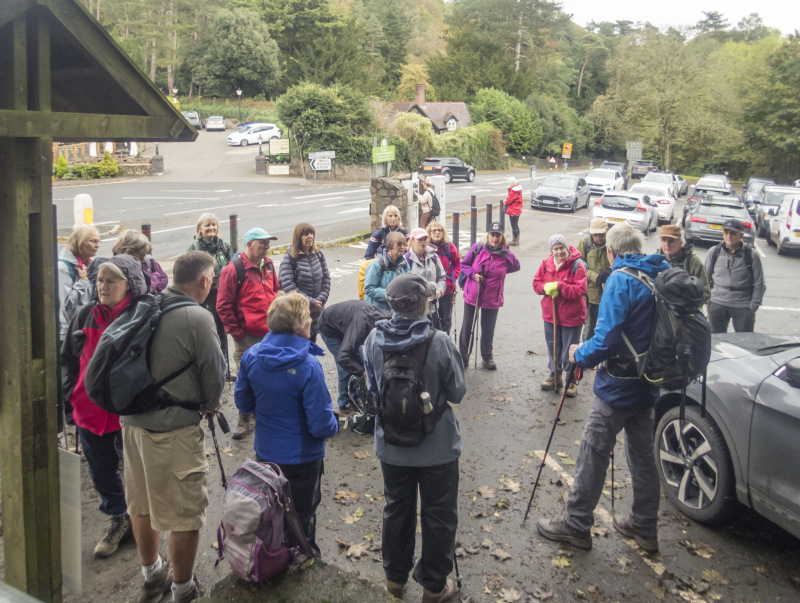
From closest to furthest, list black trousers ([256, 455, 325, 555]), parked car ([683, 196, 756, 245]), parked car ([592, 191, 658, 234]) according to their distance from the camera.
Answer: black trousers ([256, 455, 325, 555]) → parked car ([683, 196, 756, 245]) → parked car ([592, 191, 658, 234])

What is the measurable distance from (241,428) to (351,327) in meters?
1.44

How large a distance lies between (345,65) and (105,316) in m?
56.7

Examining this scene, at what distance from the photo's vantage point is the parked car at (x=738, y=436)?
156 inches

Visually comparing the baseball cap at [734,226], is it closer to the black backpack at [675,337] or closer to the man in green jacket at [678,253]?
the man in green jacket at [678,253]

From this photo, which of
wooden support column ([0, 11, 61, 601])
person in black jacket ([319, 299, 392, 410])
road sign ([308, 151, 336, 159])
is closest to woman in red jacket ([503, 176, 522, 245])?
person in black jacket ([319, 299, 392, 410])

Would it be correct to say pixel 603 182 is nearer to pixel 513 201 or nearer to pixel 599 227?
pixel 513 201

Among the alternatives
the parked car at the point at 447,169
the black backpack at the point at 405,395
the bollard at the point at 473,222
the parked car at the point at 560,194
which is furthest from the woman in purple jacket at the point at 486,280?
the parked car at the point at 447,169

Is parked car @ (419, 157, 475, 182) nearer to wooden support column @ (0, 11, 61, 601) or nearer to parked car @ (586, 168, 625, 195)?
parked car @ (586, 168, 625, 195)

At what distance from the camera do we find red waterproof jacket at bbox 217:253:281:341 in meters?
6.08

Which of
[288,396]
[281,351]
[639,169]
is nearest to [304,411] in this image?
[288,396]

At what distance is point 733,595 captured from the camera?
13.0 feet

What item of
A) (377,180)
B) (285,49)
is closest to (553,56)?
(285,49)

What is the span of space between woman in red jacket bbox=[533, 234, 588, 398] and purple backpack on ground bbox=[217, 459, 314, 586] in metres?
4.61

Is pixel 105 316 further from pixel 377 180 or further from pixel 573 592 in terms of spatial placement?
pixel 377 180
